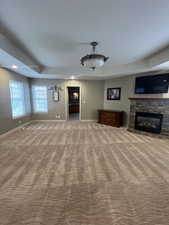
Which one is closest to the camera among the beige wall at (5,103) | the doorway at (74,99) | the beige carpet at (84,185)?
the beige carpet at (84,185)

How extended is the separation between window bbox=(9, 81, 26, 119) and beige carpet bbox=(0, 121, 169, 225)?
189 centimetres

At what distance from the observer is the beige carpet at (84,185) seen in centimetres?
128

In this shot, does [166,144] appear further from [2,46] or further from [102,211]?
[2,46]

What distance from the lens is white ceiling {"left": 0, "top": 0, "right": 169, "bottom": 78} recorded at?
1495 mm

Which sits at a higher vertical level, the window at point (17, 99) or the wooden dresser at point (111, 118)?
the window at point (17, 99)

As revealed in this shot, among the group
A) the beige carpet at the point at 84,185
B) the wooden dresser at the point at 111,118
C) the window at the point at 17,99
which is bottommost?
the beige carpet at the point at 84,185

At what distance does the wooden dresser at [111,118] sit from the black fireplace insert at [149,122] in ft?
2.57

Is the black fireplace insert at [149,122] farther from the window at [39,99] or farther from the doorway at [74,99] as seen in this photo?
the doorway at [74,99]

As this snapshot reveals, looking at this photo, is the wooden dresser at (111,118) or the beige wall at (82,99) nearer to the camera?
the wooden dresser at (111,118)

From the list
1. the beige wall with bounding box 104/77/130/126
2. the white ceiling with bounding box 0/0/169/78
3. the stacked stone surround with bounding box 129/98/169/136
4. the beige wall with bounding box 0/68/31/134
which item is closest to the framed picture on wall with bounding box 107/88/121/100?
the beige wall with bounding box 104/77/130/126

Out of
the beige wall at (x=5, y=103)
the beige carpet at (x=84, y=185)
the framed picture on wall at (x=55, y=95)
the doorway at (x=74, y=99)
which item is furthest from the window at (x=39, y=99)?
the doorway at (x=74, y=99)

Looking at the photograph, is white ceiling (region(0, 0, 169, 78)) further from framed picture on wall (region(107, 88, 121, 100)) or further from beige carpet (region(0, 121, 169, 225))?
beige carpet (region(0, 121, 169, 225))

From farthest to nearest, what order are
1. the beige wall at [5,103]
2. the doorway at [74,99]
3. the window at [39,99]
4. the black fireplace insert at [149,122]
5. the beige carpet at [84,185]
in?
1. the doorway at [74,99]
2. the window at [39,99]
3. the black fireplace insert at [149,122]
4. the beige wall at [5,103]
5. the beige carpet at [84,185]

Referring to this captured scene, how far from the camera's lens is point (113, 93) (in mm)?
5660
